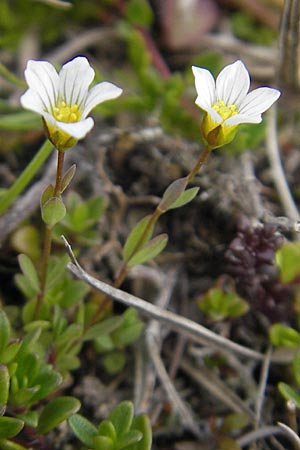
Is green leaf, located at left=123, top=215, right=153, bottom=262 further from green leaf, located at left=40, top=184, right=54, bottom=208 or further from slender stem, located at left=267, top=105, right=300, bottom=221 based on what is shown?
slender stem, located at left=267, top=105, right=300, bottom=221

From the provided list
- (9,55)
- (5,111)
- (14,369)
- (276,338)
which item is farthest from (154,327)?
(9,55)

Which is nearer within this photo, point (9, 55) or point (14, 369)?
point (14, 369)

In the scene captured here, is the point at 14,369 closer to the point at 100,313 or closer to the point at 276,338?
the point at 100,313

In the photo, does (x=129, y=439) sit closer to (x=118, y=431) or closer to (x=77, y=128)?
(x=118, y=431)

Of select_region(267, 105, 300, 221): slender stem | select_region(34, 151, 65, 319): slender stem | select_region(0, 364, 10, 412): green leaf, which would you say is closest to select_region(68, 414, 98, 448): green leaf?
select_region(0, 364, 10, 412): green leaf

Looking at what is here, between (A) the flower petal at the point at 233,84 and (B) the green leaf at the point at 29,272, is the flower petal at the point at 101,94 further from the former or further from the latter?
(B) the green leaf at the point at 29,272

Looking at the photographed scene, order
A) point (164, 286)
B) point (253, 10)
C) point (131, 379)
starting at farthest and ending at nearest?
point (253, 10), point (164, 286), point (131, 379)
